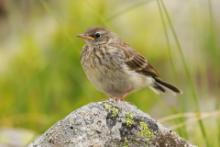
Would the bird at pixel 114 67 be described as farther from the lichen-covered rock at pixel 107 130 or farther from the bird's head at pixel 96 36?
the lichen-covered rock at pixel 107 130

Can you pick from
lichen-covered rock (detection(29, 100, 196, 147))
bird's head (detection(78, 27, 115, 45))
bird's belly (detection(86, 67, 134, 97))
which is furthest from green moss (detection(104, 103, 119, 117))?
bird's head (detection(78, 27, 115, 45))

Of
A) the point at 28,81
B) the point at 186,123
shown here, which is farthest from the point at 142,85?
the point at 28,81

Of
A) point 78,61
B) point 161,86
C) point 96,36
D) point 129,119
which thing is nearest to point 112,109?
point 129,119

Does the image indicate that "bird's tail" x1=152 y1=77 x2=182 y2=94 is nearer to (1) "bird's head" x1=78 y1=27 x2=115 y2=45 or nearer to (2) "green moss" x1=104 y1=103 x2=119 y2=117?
(1) "bird's head" x1=78 y1=27 x2=115 y2=45

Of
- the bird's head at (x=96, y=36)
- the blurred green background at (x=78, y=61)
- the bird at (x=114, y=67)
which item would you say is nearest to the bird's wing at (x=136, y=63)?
the bird at (x=114, y=67)

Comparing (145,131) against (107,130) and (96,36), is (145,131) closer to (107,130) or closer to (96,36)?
(107,130)

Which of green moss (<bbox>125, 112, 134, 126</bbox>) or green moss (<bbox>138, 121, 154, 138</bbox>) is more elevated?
green moss (<bbox>125, 112, 134, 126</bbox>)
